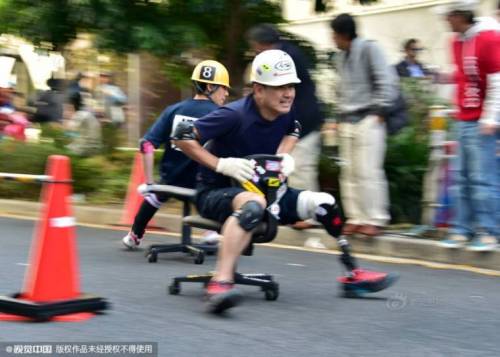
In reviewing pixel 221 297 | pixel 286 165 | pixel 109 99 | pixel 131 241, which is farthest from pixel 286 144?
pixel 109 99

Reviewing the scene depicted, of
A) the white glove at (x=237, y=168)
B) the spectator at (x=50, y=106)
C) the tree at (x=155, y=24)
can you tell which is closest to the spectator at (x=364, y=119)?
the tree at (x=155, y=24)

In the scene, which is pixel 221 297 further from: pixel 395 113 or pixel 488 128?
pixel 395 113

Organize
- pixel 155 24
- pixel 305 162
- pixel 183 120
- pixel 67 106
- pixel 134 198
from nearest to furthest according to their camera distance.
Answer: pixel 183 120
pixel 305 162
pixel 134 198
pixel 155 24
pixel 67 106

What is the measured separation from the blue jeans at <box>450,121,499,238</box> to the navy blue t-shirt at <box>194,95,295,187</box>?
7.82ft

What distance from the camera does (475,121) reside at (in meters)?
8.79

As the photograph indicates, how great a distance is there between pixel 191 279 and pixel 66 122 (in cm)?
840

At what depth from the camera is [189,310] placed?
6664mm

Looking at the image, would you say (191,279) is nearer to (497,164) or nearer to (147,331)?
(147,331)

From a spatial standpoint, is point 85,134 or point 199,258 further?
point 85,134

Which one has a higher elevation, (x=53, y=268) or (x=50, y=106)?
(x=50, y=106)

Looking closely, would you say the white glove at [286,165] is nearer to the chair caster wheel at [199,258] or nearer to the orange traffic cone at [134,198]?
the chair caster wheel at [199,258]

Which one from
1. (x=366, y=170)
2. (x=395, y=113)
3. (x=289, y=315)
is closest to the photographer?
(x=289, y=315)

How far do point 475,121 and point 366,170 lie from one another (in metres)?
1.28

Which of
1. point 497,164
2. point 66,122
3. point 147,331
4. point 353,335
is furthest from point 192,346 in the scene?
point 66,122
